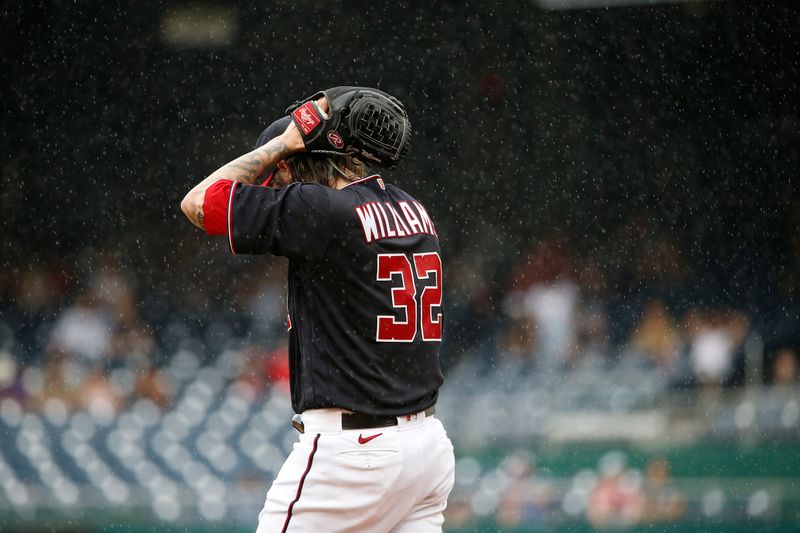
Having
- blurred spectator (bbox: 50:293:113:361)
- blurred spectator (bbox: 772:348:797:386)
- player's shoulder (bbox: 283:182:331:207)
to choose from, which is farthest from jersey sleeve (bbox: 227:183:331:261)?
blurred spectator (bbox: 50:293:113:361)

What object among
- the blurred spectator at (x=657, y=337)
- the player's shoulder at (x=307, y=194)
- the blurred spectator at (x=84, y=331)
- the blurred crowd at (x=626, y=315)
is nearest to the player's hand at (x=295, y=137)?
the player's shoulder at (x=307, y=194)

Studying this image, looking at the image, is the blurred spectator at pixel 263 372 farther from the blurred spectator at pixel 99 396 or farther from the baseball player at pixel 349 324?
the baseball player at pixel 349 324

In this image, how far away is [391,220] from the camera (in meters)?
1.97

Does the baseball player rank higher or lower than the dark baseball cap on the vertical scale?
lower

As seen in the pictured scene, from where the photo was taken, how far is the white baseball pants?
1873mm

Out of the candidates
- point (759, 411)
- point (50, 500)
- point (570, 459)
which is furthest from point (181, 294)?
point (759, 411)

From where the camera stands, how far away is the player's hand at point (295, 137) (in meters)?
2.02

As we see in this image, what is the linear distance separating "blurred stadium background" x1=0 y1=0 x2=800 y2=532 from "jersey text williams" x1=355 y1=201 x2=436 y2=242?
135 inches

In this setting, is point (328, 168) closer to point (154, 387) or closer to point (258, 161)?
point (258, 161)

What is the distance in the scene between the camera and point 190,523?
534 cm

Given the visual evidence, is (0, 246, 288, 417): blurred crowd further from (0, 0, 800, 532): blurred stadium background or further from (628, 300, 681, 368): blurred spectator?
(628, 300, 681, 368): blurred spectator

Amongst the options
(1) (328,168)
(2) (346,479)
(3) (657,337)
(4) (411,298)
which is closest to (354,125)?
(1) (328,168)

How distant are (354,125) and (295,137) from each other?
128 millimetres

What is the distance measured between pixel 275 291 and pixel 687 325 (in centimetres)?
250
